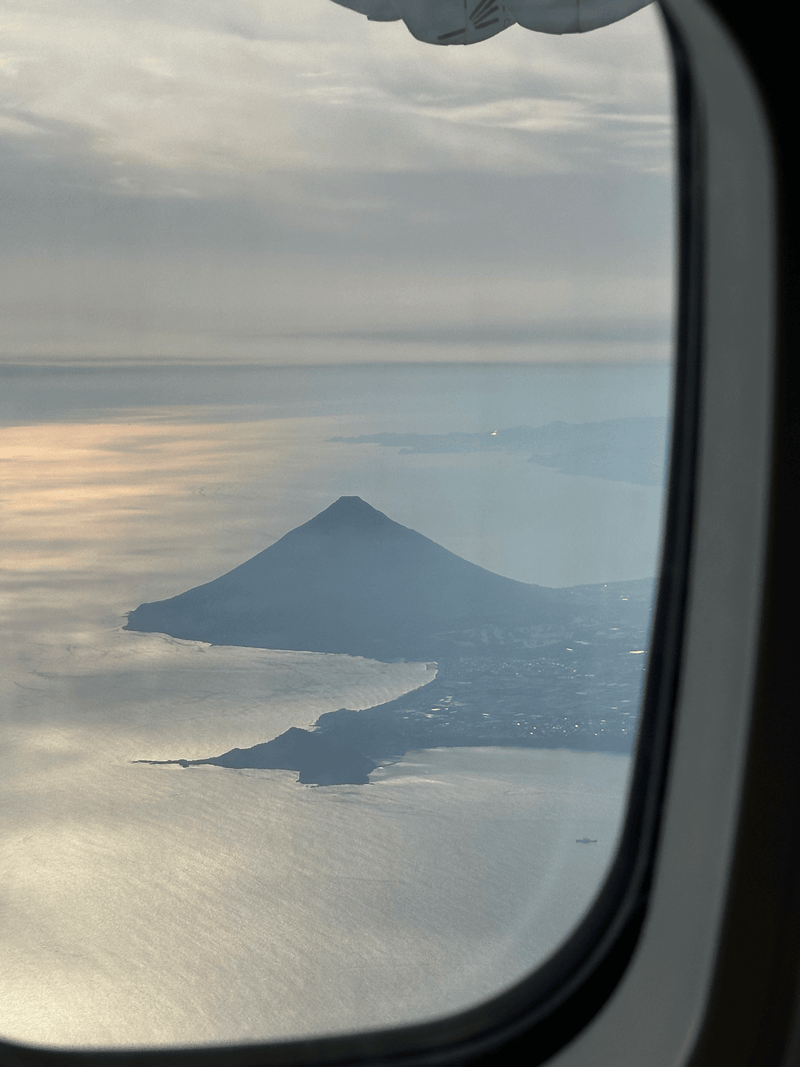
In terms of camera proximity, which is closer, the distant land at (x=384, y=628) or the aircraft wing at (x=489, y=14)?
the aircraft wing at (x=489, y=14)

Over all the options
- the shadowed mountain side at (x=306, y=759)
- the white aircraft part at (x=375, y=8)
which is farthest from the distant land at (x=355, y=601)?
the white aircraft part at (x=375, y=8)

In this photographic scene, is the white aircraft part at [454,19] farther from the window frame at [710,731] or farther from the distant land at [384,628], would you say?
the distant land at [384,628]

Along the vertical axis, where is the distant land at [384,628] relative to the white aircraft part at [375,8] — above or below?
below

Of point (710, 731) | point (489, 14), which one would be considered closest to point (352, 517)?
point (710, 731)

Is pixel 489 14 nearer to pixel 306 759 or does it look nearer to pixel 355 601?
pixel 355 601

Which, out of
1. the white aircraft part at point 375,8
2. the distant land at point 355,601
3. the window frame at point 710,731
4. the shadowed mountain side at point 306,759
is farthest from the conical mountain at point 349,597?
the white aircraft part at point 375,8

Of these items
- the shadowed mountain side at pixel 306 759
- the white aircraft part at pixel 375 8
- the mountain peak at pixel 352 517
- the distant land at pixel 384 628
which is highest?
the white aircraft part at pixel 375 8

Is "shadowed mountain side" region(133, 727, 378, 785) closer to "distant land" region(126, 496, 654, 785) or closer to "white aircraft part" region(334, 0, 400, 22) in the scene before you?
"distant land" region(126, 496, 654, 785)
